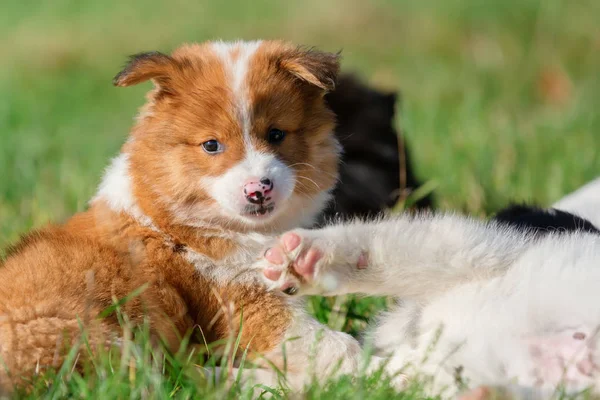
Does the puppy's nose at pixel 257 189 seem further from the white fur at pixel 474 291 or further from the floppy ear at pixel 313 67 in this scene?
the floppy ear at pixel 313 67

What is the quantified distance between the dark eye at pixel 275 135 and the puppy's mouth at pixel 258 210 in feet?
0.86

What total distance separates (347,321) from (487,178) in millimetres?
2291

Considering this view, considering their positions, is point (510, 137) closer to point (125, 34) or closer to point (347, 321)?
point (347, 321)

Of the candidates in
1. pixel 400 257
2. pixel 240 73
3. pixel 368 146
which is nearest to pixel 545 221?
pixel 400 257

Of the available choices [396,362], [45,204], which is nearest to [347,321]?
Answer: [396,362]

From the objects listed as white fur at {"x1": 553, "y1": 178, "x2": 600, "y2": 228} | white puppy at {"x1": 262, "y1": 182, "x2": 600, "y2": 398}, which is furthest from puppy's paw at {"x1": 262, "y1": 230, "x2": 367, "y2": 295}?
white fur at {"x1": 553, "y1": 178, "x2": 600, "y2": 228}

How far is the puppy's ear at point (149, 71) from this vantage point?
318cm

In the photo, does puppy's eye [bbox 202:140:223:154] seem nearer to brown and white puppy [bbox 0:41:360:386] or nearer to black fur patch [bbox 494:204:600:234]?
brown and white puppy [bbox 0:41:360:386]

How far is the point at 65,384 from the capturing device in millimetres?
2650

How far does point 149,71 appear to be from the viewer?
127 inches

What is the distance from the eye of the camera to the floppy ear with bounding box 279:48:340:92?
3.26m

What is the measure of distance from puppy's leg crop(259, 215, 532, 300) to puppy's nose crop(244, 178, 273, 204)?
267 mm

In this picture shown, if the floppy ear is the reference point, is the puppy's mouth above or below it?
below

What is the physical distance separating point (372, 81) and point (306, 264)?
5.50 meters
